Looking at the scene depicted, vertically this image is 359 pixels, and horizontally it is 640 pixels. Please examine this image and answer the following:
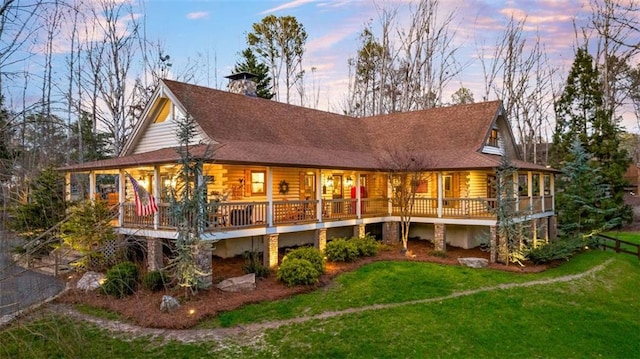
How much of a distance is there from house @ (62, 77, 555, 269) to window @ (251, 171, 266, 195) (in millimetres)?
48

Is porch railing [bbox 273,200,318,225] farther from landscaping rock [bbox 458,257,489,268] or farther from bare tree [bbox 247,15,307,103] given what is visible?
bare tree [bbox 247,15,307,103]

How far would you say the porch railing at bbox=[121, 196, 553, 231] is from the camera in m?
14.6

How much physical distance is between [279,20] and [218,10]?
24.1 meters

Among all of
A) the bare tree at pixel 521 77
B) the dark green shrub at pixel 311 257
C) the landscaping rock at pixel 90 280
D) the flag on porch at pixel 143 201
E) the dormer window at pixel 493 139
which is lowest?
the landscaping rock at pixel 90 280

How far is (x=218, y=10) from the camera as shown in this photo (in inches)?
736

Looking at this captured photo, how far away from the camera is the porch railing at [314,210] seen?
48.1 ft

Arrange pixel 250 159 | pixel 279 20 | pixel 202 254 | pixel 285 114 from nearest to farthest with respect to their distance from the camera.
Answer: pixel 202 254
pixel 250 159
pixel 285 114
pixel 279 20

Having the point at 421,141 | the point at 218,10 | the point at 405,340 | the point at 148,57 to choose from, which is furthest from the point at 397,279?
the point at 148,57

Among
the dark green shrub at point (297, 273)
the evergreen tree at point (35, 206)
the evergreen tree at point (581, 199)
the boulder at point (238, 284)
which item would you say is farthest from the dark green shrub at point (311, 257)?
the evergreen tree at point (581, 199)

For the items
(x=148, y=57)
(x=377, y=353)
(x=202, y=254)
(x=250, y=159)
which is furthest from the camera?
(x=148, y=57)

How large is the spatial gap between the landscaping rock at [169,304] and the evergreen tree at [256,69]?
29084 mm

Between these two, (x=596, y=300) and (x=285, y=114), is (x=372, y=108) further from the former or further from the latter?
(x=596, y=300)

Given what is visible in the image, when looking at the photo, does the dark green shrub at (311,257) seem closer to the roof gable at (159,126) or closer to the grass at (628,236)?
the roof gable at (159,126)

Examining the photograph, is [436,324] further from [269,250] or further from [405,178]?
[405,178]
